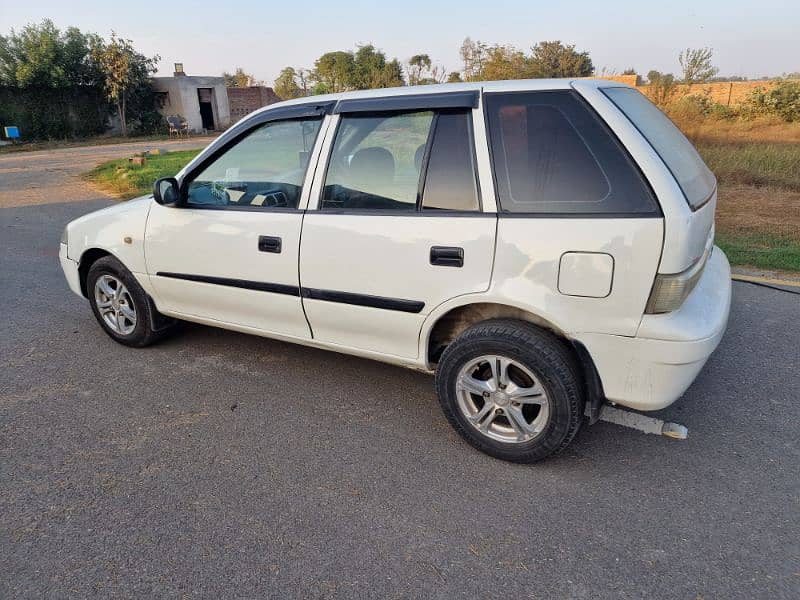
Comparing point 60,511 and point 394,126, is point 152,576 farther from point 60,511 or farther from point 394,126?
point 394,126

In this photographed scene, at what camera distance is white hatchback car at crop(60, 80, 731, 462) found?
2496 millimetres

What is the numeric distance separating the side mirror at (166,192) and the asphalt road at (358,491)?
117 cm

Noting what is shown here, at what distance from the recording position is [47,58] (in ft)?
94.3

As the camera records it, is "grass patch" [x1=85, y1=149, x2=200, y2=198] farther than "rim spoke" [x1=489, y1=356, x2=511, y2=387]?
Yes

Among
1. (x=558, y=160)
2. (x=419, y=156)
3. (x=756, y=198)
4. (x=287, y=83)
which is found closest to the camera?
(x=558, y=160)

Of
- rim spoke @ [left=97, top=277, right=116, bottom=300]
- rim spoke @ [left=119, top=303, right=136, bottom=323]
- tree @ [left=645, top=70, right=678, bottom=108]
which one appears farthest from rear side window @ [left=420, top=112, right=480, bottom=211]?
tree @ [left=645, top=70, right=678, bottom=108]

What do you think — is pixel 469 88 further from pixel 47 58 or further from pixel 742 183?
pixel 47 58

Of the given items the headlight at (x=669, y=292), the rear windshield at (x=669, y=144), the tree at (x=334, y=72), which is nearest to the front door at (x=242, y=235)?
the rear windshield at (x=669, y=144)

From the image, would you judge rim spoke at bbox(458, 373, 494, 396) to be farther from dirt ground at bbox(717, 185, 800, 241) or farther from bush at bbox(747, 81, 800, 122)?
bush at bbox(747, 81, 800, 122)

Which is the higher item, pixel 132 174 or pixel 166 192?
pixel 166 192

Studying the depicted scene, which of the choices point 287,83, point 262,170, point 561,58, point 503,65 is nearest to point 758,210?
point 262,170

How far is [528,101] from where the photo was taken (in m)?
2.72

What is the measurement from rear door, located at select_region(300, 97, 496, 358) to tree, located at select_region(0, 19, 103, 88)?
32560 mm

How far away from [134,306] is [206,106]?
3443 centimetres
